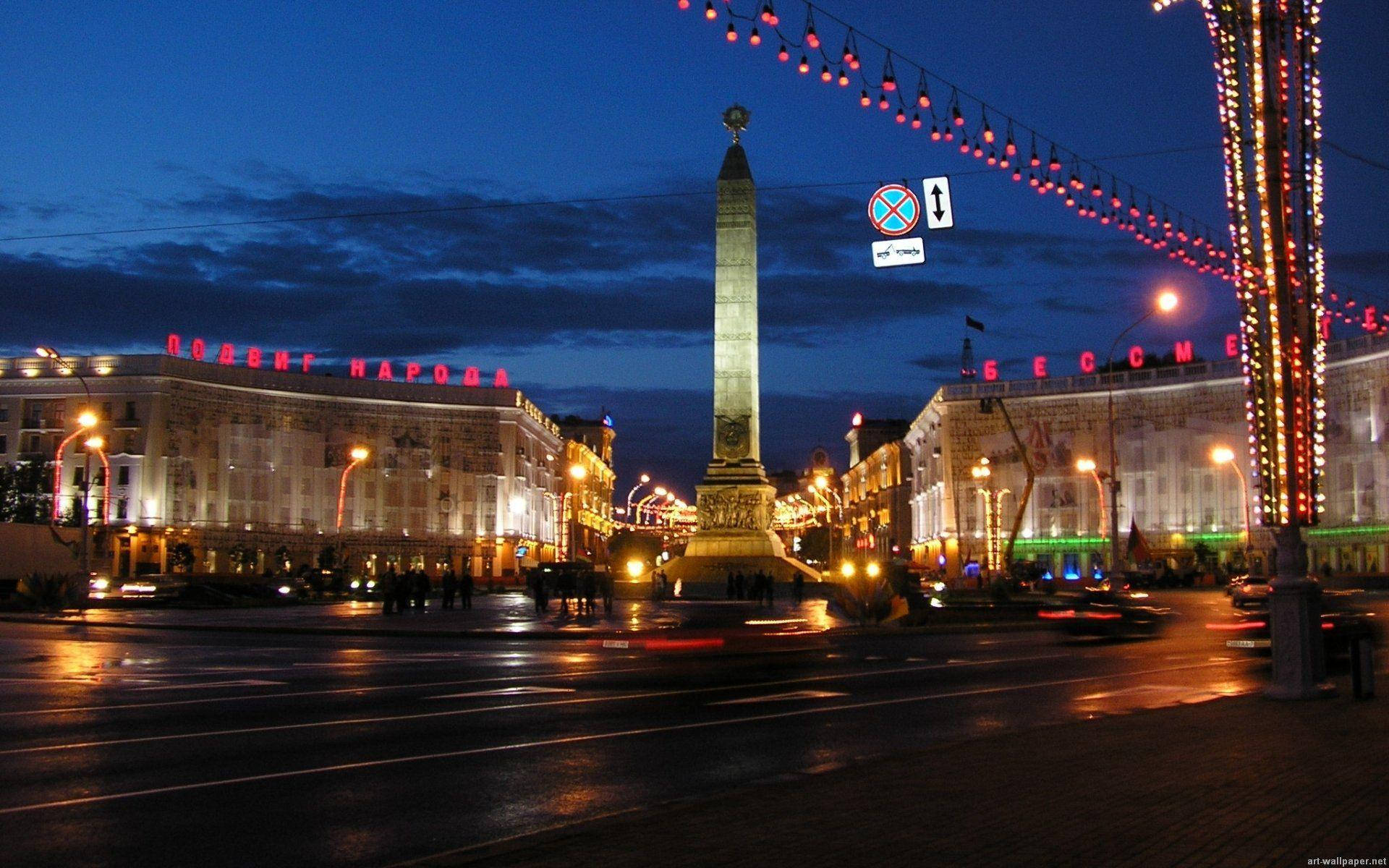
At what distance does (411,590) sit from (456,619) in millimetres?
5704

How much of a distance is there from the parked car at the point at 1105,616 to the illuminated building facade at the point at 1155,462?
2447 inches

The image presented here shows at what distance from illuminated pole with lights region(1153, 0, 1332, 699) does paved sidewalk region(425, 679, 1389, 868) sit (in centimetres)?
391

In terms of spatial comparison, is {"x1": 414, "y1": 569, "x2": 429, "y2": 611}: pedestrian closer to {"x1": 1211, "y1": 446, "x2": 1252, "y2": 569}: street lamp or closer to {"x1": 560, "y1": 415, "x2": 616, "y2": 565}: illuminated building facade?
{"x1": 1211, "y1": 446, "x2": 1252, "y2": 569}: street lamp

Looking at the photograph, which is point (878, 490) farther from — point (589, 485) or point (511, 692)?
point (511, 692)

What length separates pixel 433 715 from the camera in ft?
50.4

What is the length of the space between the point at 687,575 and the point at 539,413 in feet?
255

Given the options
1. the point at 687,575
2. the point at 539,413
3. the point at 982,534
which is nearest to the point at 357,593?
the point at 687,575

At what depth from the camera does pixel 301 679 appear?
65.6 ft

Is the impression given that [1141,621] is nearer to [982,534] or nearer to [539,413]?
[982,534]

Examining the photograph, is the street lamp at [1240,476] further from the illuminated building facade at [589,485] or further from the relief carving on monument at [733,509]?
the illuminated building facade at [589,485]

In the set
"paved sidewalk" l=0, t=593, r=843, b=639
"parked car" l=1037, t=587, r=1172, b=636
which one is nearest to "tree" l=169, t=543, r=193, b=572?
"paved sidewalk" l=0, t=593, r=843, b=639

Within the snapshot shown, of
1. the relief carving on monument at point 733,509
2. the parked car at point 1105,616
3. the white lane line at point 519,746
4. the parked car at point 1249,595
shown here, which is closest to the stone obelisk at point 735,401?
the relief carving on monument at point 733,509

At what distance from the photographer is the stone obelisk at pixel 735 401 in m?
63.3

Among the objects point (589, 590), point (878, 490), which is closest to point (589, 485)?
point (878, 490)
